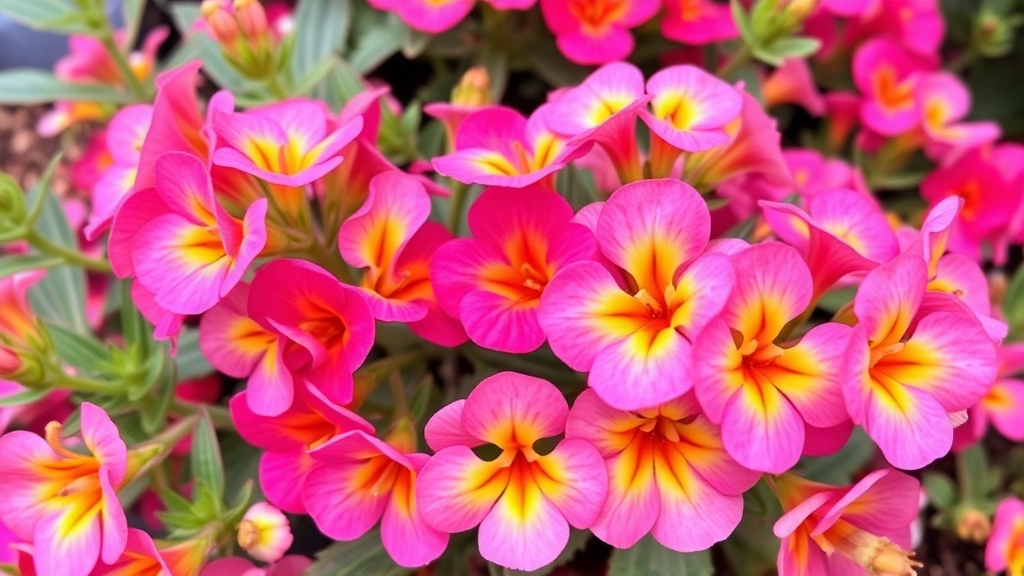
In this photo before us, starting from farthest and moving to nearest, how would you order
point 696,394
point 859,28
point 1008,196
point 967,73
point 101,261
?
point 967,73 < point 859,28 < point 1008,196 < point 101,261 < point 696,394

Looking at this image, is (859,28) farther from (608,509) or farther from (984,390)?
(608,509)

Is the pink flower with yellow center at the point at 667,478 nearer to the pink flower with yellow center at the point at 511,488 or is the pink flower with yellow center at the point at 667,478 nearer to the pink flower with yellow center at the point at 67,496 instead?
the pink flower with yellow center at the point at 511,488

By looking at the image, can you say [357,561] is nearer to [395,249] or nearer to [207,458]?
[207,458]

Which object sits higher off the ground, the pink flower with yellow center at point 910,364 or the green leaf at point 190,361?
the pink flower with yellow center at point 910,364

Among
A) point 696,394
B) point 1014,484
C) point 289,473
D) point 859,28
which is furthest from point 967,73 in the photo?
point 289,473

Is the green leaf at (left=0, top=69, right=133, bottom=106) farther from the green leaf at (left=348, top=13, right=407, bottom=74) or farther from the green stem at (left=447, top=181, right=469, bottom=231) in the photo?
the green stem at (left=447, top=181, right=469, bottom=231)

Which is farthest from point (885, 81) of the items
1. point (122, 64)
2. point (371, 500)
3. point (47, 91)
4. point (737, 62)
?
point (47, 91)

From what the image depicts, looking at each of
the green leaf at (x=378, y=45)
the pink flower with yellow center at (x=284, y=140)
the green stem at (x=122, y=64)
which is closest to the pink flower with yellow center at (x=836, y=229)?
the pink flower with yellow center at (x=284, y=140)

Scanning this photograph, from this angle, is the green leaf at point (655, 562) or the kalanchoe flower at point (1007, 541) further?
the kalanchoe flower at point (1007, 541)
